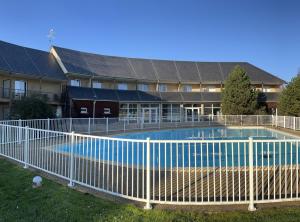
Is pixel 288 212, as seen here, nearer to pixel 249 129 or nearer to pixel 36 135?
pixel 36 135

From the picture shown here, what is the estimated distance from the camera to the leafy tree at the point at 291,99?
105 ft

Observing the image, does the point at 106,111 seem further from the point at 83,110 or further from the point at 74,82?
the point at 74,82

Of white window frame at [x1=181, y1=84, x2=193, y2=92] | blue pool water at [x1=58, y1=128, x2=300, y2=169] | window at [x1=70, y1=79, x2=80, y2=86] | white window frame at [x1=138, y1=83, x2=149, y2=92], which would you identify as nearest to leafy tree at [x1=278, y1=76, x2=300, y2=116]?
white window frame at [x1=181, y1=84, x2=193, y2=92]

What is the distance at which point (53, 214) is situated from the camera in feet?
17.0

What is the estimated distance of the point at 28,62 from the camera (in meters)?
31.2

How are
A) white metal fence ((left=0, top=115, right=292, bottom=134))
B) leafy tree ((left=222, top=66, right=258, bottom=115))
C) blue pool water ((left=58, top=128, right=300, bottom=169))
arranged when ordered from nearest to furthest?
blue pool water ((left=58, top=128, right=300, bottom=169)), white metal fence ((left=0, top=115, right=292, bottom=134)), leafy tree ((left=222, top=66, right=258, bottom=115))

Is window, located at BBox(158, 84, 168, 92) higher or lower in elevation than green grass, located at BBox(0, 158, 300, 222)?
higher

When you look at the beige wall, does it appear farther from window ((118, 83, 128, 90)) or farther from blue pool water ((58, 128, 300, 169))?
blue pool water ((58, 128, 300, 169))

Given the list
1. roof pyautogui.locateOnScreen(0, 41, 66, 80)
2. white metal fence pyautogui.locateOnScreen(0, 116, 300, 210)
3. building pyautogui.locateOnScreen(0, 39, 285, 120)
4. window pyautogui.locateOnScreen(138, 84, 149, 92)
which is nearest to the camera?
white metal fence pyautogui.locateOnScreen(0, 116, 300, 210)

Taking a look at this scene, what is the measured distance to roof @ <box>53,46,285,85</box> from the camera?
1459 inches

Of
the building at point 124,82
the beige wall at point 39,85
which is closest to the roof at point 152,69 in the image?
the building at point 124,82

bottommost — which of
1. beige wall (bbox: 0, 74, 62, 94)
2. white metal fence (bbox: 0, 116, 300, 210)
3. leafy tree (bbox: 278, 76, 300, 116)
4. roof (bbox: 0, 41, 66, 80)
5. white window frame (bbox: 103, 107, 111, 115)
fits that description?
white metal fence (bbox: 0, 116, 300, 210)

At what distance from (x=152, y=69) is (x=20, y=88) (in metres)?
19.8

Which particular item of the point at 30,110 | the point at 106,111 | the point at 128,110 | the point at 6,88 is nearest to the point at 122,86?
the point at 128,110
